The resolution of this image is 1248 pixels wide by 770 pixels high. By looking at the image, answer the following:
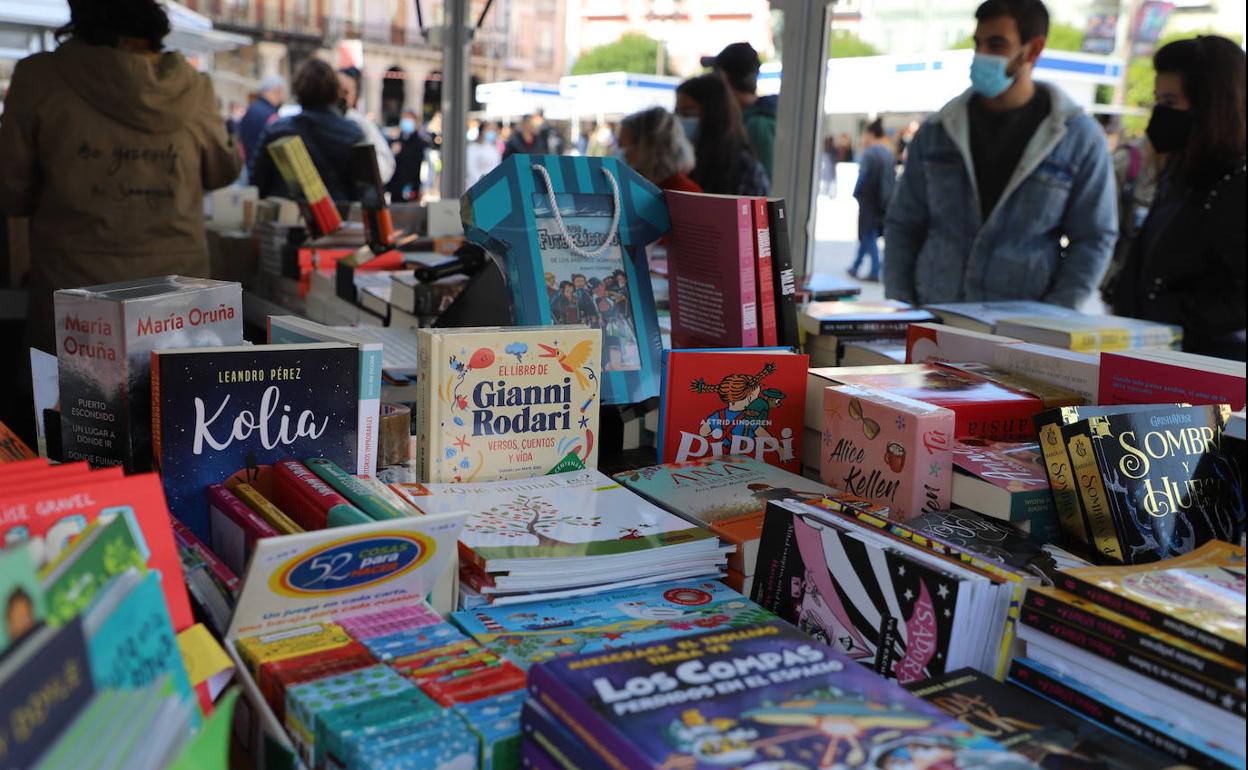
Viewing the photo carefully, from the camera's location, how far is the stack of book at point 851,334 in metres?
2.05

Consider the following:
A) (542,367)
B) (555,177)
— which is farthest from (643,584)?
(555,177)

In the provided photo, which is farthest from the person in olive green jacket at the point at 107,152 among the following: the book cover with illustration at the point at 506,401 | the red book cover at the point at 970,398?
the red book cover at the point at 970,398

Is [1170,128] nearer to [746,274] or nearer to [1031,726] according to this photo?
[746,274]

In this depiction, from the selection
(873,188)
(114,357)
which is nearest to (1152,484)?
(114,357)

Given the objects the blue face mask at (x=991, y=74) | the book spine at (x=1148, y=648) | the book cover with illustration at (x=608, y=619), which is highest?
the blue face mask at (x=991, y=74)

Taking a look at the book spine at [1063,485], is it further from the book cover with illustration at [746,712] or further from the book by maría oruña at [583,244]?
the book by maría oruña at [583,244]

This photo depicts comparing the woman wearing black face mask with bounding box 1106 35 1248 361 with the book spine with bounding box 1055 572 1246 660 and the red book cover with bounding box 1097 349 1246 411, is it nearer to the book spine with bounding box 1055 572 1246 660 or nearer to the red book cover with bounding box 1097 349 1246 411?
the red book cover with bounding box 1097 349 1246 411

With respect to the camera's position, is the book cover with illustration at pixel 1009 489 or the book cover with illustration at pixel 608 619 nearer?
the book cover with illustration at pixel 608 619

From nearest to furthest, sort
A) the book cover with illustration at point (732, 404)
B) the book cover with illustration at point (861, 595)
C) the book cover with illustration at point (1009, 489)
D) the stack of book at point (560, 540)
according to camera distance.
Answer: the book cover with illustration at point (861, 595)
the stack of book at point (560, 540)
the book cover with illustration at point (1009, 489)
the book cover with illustration at point (732, 404)

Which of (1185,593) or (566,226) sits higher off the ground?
(566,226)

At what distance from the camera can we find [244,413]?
1.21 meters

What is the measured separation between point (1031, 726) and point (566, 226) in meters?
1.03

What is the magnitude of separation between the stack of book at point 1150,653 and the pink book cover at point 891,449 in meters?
0.30

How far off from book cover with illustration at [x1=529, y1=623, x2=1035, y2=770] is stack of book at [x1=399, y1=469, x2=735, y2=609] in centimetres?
28
